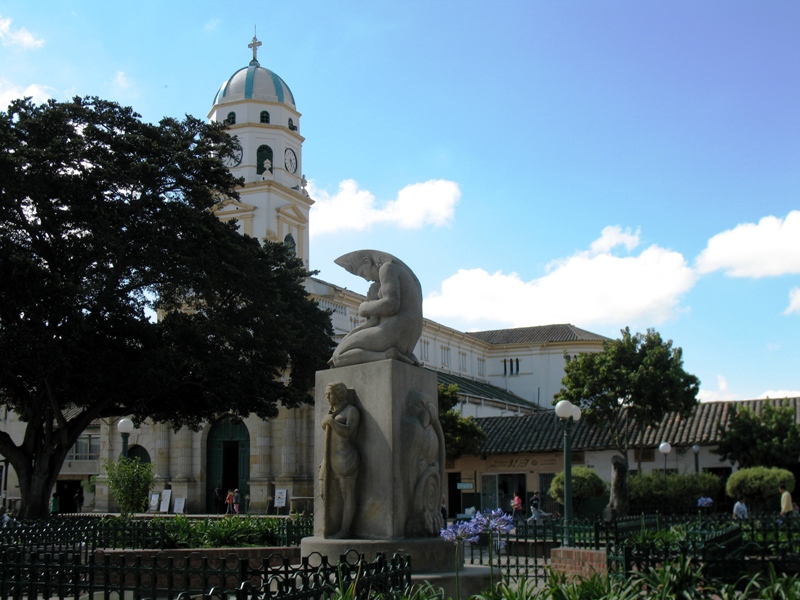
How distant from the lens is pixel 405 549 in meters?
8.07

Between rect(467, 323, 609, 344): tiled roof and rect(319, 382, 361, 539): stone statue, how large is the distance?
55.4m

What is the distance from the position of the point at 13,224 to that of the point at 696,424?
24.7 metres

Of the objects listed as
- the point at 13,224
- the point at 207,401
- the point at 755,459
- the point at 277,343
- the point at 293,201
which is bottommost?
the point at 755,459

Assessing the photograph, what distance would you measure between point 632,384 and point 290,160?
2693 cm

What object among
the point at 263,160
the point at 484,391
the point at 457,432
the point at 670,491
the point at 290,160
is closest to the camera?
the point at 670,491

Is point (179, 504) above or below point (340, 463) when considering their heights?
below

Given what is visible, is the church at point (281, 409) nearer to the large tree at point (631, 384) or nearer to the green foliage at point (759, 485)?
the large tree at point (631, 384)

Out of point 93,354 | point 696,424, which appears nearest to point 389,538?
point 93,354

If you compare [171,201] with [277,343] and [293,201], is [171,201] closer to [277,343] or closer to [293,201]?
[277,343]

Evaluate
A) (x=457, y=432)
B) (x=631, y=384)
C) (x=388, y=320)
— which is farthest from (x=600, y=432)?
(x=388, y=320)

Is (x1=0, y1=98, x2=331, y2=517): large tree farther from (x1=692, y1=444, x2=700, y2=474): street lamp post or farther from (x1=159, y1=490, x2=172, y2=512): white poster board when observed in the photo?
(x1=692, y1=444, x2=700, y2=474): street lamp post

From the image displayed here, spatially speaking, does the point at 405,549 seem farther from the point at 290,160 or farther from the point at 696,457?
the point at 290,160

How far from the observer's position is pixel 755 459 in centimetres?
2922

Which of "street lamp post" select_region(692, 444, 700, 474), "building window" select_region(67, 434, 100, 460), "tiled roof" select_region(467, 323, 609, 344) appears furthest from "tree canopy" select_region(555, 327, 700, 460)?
"tiled roof" select_region(467, 323, 609, 344)
